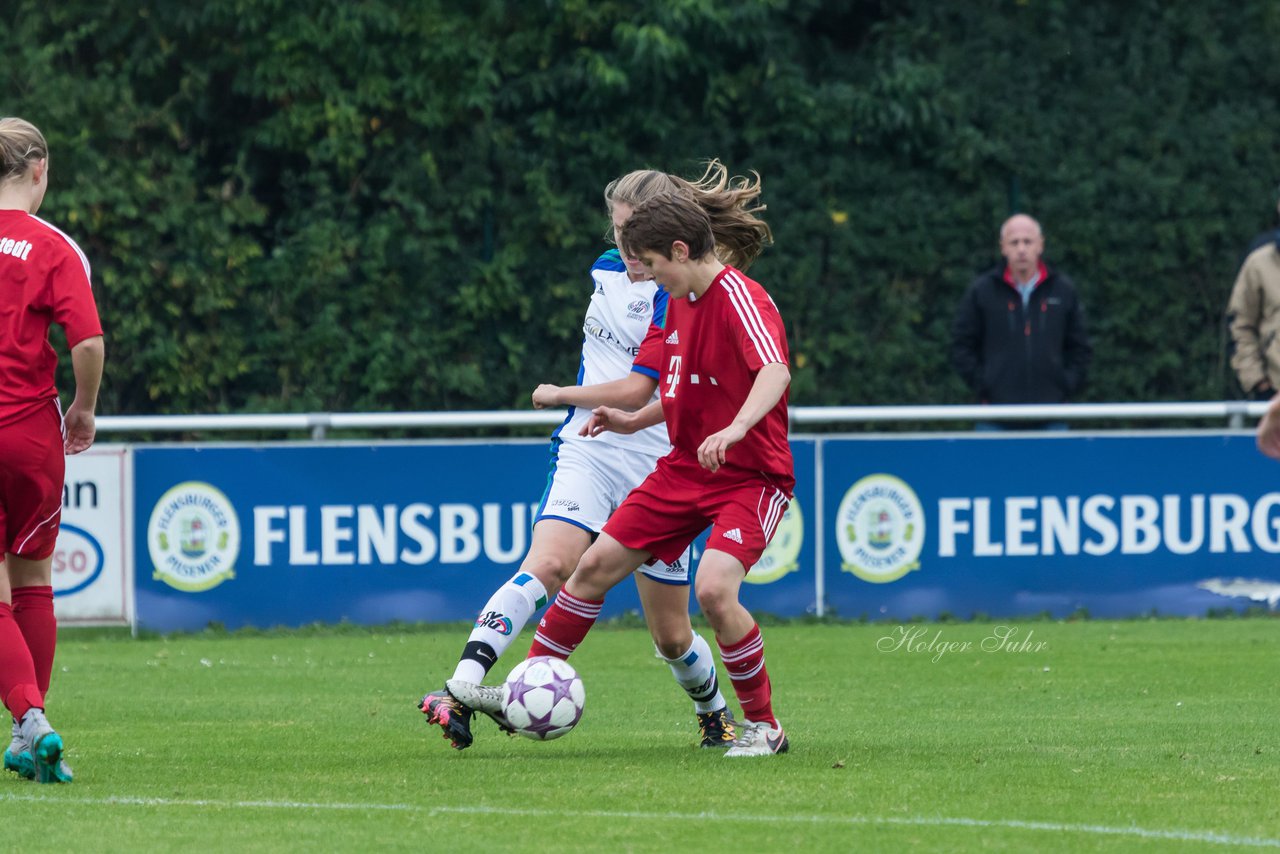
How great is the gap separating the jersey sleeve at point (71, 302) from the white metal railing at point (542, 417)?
17.5ft

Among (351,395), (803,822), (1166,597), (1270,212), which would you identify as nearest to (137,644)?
(351,395)

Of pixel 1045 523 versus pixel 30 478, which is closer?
pixel 30 478

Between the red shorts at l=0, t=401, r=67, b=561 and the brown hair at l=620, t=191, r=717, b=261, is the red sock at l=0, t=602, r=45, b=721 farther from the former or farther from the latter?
the brown hair at l=620, t=191, r=717, b=261

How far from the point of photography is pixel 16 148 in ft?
20.7

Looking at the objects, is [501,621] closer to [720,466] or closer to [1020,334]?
[720,466]

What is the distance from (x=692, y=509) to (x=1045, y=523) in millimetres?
5780

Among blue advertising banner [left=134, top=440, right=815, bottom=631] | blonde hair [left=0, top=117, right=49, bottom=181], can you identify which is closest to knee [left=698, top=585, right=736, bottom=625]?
blonde hair [left=0, top=117, right=49, bottom=181]

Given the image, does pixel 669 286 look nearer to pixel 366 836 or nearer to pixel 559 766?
pixel 559 766

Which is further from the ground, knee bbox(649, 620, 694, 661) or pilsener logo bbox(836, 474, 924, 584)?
knee bbox(649, 620, 694, 661)

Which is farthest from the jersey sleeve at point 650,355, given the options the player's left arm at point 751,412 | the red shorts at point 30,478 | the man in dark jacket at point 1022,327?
the man in dark jacket at point 1022,327

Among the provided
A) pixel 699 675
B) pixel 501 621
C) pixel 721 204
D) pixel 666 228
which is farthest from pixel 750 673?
pixel 721 204

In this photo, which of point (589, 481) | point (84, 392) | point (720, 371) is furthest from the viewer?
point (589, 481)

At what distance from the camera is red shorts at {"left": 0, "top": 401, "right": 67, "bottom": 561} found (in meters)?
6.21

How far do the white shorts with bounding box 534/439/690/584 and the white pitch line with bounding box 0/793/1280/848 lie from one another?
1.76 meters
